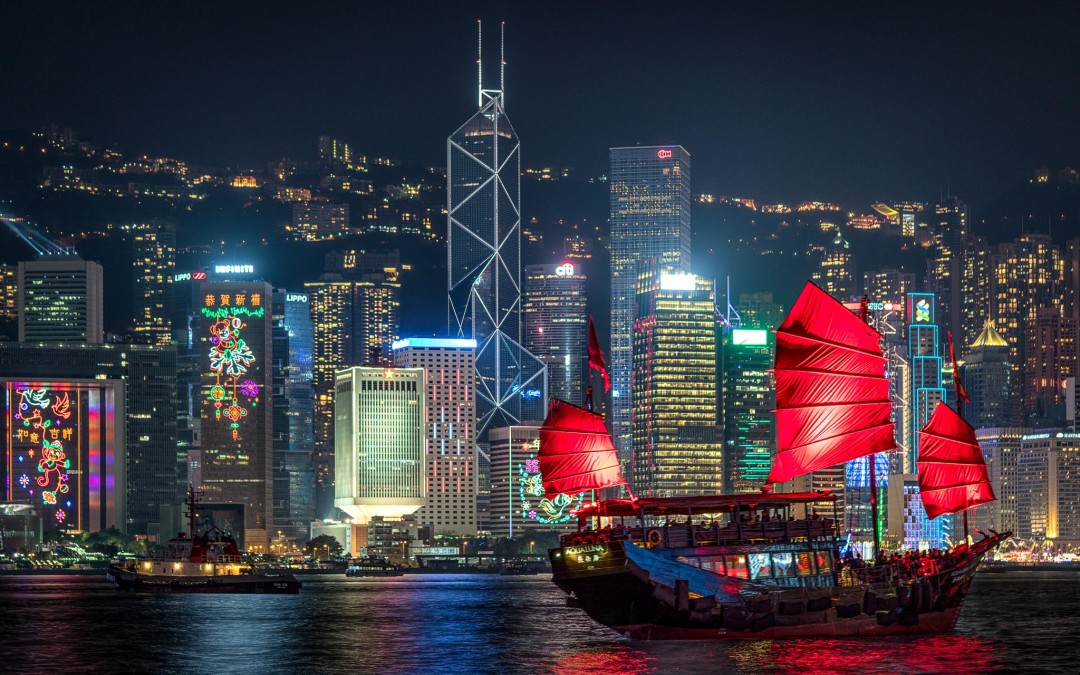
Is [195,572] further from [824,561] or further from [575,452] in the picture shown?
[824,561]

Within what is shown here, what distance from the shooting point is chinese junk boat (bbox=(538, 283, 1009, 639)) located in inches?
3059

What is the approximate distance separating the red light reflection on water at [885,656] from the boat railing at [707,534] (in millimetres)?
4863

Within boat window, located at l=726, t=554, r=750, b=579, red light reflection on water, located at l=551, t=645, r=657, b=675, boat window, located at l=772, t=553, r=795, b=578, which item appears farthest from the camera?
boat window, located at l=772, t=553, r=795, b=578

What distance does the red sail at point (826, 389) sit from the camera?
3393 inches

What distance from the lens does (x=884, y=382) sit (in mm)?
87812

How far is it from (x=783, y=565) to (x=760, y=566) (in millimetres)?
1074

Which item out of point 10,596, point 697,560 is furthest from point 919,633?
point 10,596

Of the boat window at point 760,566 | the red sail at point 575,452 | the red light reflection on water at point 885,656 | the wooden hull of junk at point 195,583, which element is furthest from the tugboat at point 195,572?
the boat window at point 760,566

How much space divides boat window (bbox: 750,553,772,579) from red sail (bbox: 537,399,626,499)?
13.8 metres

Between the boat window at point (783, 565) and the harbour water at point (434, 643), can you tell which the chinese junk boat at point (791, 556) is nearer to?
the boat window at point (783, 565)

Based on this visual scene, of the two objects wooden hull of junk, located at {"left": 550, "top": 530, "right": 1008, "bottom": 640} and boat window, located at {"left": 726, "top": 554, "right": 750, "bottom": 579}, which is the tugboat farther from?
boat window, located at {"left": 726, "top": 554, "right": 750, "bottom": 579}

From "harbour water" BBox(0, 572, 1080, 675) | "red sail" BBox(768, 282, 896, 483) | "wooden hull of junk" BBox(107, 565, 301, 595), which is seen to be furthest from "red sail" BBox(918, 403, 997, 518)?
"wooden hull of junk" BBox(107, 565, 301, 595)

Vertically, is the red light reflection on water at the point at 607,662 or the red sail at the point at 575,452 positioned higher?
the red sail at the point at 575,452

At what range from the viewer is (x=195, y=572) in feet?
495
